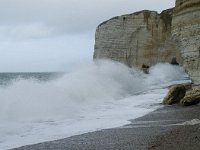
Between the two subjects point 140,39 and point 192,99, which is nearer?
point 192,99

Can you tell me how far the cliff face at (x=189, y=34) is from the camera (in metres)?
16.8

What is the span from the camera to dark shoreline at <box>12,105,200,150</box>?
782 cm

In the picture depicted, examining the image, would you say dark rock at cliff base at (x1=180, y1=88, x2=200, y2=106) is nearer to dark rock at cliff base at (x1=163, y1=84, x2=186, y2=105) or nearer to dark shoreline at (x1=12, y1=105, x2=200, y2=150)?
dark rock at cliff base at (x1=163, y1=84, x2=186, y2=105)

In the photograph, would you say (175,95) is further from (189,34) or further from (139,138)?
(139,138)

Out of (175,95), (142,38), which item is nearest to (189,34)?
(175,95)

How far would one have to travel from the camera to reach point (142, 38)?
39312 mm

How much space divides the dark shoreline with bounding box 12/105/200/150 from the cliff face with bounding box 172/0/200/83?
624 centimetres

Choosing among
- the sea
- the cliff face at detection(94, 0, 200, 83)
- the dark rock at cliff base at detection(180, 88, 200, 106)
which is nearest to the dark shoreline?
the sea

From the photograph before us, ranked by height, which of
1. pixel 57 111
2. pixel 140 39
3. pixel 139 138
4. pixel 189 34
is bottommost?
pixel 139 138

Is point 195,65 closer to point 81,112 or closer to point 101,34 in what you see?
point 81,112

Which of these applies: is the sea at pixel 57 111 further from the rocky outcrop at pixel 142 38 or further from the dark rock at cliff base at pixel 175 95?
the rocky outcrop at pixel 142 38

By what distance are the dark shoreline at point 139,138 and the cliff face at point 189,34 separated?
6243 millimetres

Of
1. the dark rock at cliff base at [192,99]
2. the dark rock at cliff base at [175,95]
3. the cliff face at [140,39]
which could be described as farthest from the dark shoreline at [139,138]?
the cliff face at [140,39]

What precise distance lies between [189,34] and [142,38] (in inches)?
867
